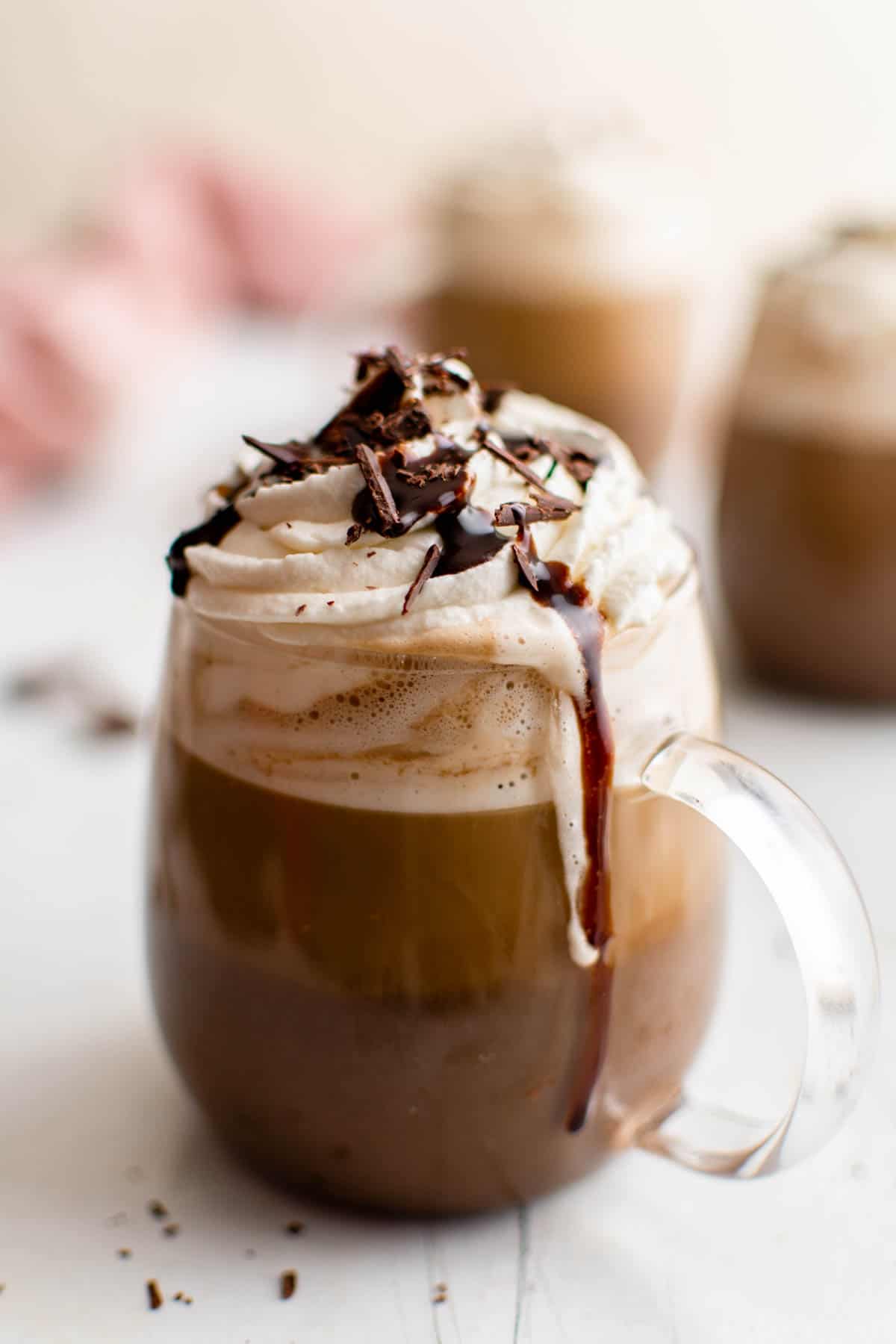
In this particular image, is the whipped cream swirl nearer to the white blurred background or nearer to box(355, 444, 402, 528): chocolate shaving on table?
box(355, 444, 402, 528): chocolate shaving on table

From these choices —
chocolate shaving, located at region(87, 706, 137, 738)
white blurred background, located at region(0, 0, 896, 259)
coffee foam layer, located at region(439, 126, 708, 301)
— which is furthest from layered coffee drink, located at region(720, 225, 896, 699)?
white blurred background, located at region(0, 0, 896, 259)

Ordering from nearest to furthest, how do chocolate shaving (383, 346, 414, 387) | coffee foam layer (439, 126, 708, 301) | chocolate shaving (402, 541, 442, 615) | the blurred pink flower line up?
1. chocolate shaving (402, 541, 442, 615)
2. chocolate shaving (383, 346, 414, 387)
3. coffee foam layer (439, 126, 708, 301)
4. the blurred pink flower

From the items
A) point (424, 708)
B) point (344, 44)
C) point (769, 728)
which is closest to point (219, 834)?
point (424, 708)

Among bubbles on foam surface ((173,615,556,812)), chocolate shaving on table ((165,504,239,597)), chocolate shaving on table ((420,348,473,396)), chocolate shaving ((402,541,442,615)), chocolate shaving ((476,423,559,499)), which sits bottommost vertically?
bubbles on foam surface ((173,615,556,812))

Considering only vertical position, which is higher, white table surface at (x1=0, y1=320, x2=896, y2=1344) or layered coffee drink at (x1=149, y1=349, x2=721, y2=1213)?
layered coffee drink at (x1=149, y1=349, x2=721, y2=1213)

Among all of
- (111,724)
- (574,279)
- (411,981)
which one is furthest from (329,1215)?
(574,279)

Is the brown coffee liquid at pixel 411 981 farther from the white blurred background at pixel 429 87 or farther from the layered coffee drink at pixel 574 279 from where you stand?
the white blurred background at pixel 429 87

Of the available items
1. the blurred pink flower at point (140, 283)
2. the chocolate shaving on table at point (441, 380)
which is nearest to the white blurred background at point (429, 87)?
the blurred pink flower at point (140, 283)
